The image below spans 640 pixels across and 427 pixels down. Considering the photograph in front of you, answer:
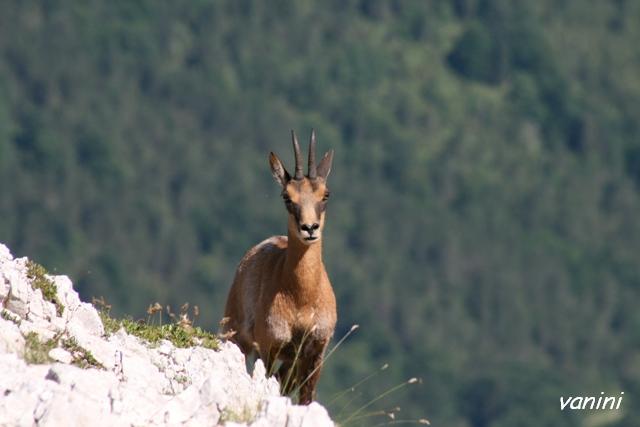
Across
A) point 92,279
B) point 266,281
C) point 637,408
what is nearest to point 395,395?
point 637,408

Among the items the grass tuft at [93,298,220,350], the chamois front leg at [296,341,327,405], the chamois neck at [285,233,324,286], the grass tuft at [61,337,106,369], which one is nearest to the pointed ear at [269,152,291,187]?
the chamois neck at [285,233,324,286]

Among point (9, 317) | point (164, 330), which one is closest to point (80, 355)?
point (9, 317)

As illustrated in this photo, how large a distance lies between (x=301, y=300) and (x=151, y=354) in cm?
472

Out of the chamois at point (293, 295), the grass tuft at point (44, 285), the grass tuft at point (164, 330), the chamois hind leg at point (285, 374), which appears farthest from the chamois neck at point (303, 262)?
the grass tuft at point (44, 285)

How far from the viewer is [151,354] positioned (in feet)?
65.9

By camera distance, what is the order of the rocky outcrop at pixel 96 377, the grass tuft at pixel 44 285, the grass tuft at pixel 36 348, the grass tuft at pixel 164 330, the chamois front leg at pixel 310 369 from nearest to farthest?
1. the rocky outcrop at pixel 96 377
2. the grass tuft at pixel 36 348
3. the grass tuft at pixel 44 285
4. the grass tuft at pixel 164 330
5. the chamois front leg at pixel 310 369

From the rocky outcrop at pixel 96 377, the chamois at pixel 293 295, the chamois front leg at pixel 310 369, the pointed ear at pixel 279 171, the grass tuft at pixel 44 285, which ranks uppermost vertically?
the pointed ear at pixel 279 171

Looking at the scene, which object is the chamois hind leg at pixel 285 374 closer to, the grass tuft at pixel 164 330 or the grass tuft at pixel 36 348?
the grass tuft at pixel 164 330

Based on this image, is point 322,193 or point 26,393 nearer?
point 26,393

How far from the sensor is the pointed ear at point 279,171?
2545 cm

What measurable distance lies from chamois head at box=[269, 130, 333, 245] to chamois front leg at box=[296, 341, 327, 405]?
1.24 metres

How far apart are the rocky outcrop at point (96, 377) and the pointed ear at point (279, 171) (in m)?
5.19

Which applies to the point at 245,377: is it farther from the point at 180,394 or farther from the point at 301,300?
the point at 301,300

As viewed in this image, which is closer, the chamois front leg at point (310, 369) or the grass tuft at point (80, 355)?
the grass tuft at point (80, 355)
